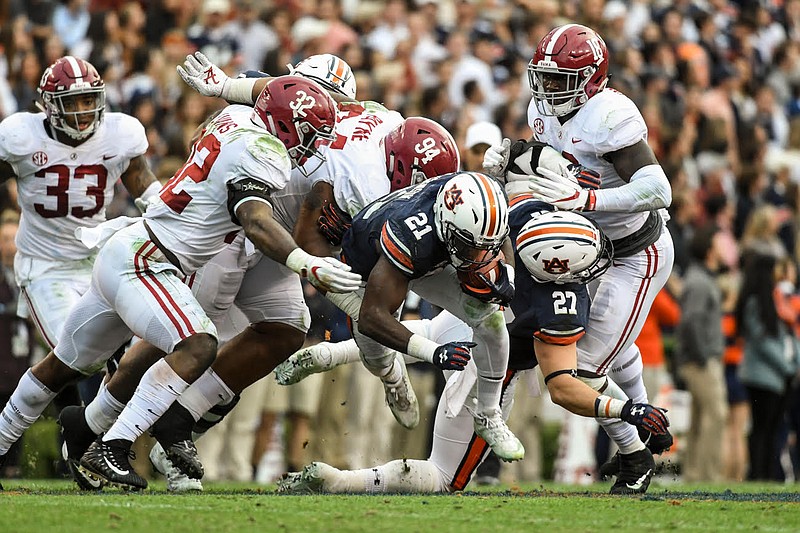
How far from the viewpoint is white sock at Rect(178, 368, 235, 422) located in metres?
7.80

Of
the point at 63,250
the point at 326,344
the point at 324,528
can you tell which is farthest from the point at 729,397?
the point at 324,528

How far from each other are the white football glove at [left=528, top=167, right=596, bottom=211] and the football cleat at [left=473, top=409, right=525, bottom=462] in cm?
114

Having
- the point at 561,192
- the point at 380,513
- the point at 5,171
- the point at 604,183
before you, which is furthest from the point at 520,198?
the point at 5,171

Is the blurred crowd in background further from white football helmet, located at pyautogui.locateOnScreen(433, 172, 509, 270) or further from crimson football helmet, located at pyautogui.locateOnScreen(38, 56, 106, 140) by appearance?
white football helmet, located at pyautogui.locateOnScreen(433, 172, 509, 270)

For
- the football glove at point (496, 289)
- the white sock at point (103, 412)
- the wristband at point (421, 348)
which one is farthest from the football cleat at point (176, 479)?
the football glove at point (496, 289)

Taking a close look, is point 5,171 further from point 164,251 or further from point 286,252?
point 286,252

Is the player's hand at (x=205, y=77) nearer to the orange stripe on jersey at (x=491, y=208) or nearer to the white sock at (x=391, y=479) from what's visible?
the orange stripe on jersey at (x=491, y=208)

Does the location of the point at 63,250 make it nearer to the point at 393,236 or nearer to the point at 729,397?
the point at 393,236

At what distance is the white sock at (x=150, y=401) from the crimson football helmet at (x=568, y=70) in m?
2.50

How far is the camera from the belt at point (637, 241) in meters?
7.91

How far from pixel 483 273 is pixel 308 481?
1491 millimetres

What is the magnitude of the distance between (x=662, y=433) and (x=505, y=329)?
2.98 feet

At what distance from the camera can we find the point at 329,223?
7.47 meters

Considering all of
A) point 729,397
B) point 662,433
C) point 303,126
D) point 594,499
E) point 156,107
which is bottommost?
point 729,397
